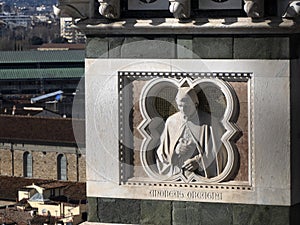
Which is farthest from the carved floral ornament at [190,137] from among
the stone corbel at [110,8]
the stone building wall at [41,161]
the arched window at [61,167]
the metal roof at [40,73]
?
the metal roof at [40,73]

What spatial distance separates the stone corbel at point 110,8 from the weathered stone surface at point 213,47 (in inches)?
8.8

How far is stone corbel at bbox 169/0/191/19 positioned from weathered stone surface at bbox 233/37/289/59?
145 mm

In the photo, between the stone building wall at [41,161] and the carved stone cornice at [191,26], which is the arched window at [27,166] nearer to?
the stone building wall at [41,161]

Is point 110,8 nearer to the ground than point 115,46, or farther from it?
farther from it

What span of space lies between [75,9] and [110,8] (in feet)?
0.33

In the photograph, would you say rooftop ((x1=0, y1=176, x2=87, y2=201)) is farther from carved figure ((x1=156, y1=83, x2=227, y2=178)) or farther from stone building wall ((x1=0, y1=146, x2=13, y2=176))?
carved figure ((x1=156, y1=83, x2=227, y2=178))

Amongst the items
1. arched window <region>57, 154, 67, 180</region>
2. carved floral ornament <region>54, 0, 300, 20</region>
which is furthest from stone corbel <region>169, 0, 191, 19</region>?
arched window <region>57, 154, 67, 180</region>

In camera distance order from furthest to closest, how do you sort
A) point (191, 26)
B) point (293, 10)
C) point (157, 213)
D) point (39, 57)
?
point (39, 57), point (157, 213), point (191, 26), point (293, 10)

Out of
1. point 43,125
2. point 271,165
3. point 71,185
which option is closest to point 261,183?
point 271,165

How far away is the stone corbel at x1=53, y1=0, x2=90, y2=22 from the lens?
342 centimetres

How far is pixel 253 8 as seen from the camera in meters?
3.28

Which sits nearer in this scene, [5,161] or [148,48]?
[148,48]

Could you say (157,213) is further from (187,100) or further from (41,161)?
(41,161)

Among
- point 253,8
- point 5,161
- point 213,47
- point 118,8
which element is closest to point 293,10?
point 253,8
